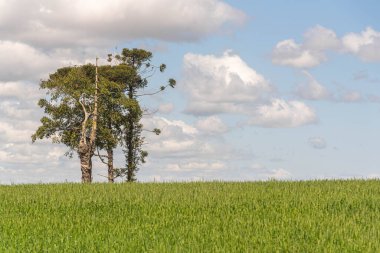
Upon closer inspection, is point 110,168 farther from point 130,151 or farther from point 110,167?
point 130,151

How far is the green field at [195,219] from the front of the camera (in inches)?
512

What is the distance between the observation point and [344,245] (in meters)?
12.9

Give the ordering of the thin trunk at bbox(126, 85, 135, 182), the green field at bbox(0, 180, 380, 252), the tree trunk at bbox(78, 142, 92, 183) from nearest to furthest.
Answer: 1. the green field at bbox(0, 180, 380, 252)
2. the tree trunk at bbox(78, 142, 92, 183)
3. the thin trunk at bbox(126, 85, 135, 182)

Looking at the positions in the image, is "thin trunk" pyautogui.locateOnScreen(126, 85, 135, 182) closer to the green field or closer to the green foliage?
the green foliage

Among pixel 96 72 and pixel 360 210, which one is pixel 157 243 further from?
pixel 96 72

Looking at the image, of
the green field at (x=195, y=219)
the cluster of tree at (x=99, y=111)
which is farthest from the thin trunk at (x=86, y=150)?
the green field at (x=195, y=219)

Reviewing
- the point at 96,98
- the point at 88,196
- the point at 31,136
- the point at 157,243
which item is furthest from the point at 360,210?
the point at 31,136

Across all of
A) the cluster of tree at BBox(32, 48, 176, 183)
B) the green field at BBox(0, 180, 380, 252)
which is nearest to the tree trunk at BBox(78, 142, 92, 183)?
the cluster of tree at BBox(32, 48, 176, 183)

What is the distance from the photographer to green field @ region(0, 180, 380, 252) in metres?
13.0

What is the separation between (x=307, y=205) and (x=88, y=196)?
27.9 ft

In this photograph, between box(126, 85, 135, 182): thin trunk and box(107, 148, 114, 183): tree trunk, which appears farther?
box(126, 85, 135, 182): thin trunk

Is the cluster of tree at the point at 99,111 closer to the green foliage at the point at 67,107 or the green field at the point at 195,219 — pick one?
the green foliage at the point at 67,107

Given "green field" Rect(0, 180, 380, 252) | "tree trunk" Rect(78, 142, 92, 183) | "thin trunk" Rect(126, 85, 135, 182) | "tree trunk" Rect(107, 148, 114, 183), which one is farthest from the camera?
"thin trunk" Rect(126, 85, 135, 182)

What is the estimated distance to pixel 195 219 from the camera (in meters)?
16.8
